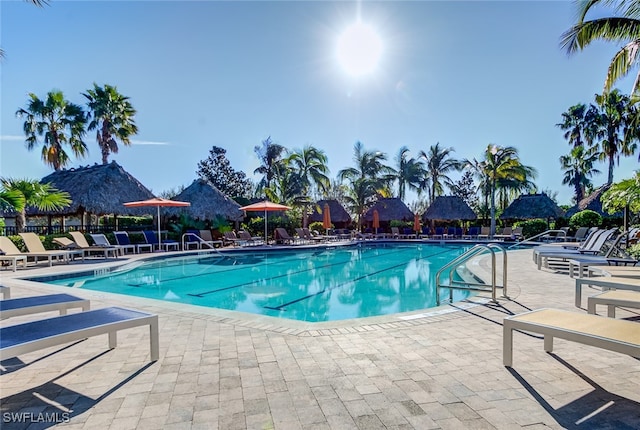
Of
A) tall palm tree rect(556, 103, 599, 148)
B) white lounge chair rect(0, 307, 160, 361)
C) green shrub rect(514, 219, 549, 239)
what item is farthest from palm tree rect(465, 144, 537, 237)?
white lounge chair rect(0, 307, 160, 361)

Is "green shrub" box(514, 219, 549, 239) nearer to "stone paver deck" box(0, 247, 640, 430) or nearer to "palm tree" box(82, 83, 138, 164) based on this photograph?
"stone paver deck" box(0, 247, 640, 430)

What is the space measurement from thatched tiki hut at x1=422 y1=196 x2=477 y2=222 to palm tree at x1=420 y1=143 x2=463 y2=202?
4635 millimetres

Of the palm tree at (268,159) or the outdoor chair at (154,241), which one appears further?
the palm tree at (268,159)

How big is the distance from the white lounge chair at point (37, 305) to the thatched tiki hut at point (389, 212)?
24313mm

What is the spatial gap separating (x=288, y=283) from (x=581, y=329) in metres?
7.60

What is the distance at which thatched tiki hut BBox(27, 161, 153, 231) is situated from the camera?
15.8 meters

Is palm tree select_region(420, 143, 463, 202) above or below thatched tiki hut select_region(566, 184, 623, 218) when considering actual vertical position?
above

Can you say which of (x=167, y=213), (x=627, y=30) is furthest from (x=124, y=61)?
(x=627, y=30)

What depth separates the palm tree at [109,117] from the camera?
65.8ft

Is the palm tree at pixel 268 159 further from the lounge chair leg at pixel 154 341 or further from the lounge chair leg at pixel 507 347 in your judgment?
the lounge chair leg at pixel 507 347

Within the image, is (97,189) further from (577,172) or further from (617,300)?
(577,172)

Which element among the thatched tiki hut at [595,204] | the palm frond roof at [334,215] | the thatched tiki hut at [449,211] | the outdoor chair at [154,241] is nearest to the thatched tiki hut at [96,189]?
the outdoor chair at [154,241]

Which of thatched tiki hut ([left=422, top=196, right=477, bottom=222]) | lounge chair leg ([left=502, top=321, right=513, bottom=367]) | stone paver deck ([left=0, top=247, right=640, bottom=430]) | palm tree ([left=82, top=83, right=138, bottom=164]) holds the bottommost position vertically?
stone paver deck ([left=0, top=247, right=640, bottom=430])

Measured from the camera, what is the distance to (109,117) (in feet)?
67.2
